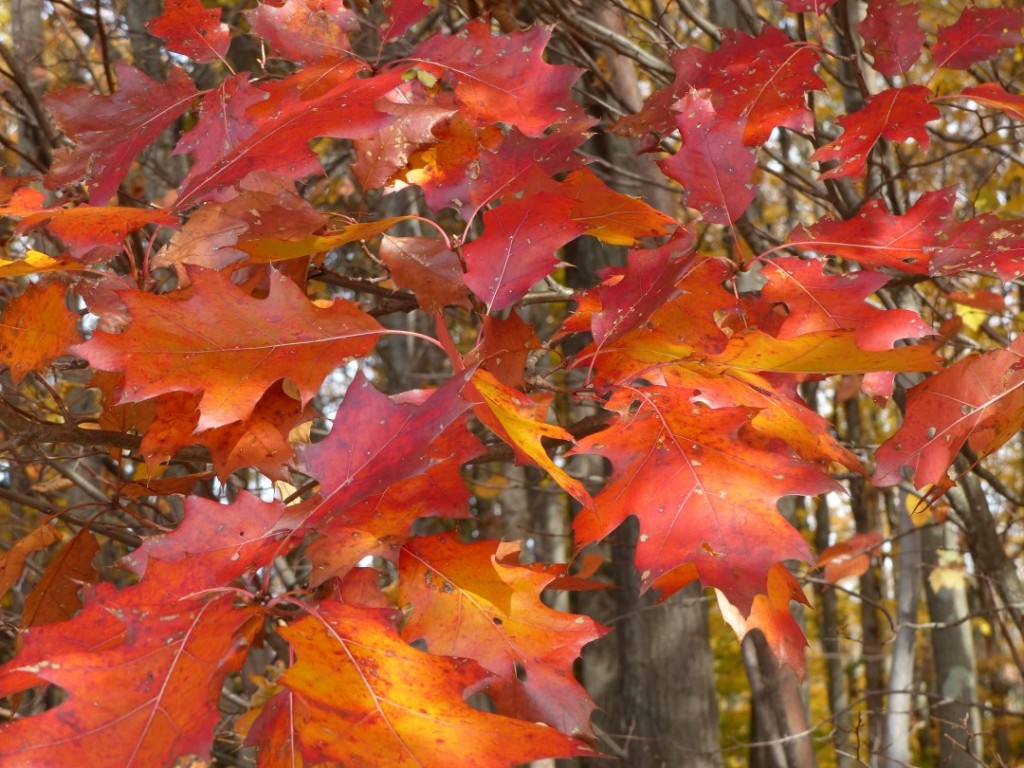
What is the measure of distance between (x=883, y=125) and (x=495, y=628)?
985 millimetres

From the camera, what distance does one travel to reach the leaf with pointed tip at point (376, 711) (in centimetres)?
80

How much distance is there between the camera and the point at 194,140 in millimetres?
1356

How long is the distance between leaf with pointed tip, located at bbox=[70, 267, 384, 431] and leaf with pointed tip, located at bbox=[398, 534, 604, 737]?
0.76ft

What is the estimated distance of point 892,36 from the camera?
1.66 m

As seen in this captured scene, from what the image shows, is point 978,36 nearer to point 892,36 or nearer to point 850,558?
point 892,36

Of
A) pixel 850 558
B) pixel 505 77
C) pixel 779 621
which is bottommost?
pixel 850 558

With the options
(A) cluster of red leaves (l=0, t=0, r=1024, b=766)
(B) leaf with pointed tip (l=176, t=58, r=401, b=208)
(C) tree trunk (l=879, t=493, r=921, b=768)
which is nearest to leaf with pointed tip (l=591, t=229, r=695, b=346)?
(A) cluster of red leaves (l=0, t=0, r=1024, b=766)

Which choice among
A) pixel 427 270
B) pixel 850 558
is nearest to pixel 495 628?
pixel 427 270

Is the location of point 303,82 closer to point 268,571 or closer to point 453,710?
point 268,571

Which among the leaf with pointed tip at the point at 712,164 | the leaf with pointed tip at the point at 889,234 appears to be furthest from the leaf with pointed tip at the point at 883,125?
the leaf with pointed tip at the point at 712,164

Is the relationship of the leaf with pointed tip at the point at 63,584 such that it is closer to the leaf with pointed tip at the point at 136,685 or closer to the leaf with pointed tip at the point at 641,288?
the leaf with pointed tip at the point at 136,685

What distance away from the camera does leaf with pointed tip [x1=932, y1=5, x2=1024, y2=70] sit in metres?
1.62

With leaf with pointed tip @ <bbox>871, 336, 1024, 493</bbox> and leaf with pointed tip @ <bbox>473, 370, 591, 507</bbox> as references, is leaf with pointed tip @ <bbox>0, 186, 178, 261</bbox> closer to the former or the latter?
leaf with pointed tip @ <bbox>473, 370, 591, 507</bbox>

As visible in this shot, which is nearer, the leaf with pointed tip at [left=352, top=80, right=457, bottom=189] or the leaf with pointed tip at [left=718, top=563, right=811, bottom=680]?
the leaf with pointed tip at [left=718, top=563, right=811, bottom=680]
